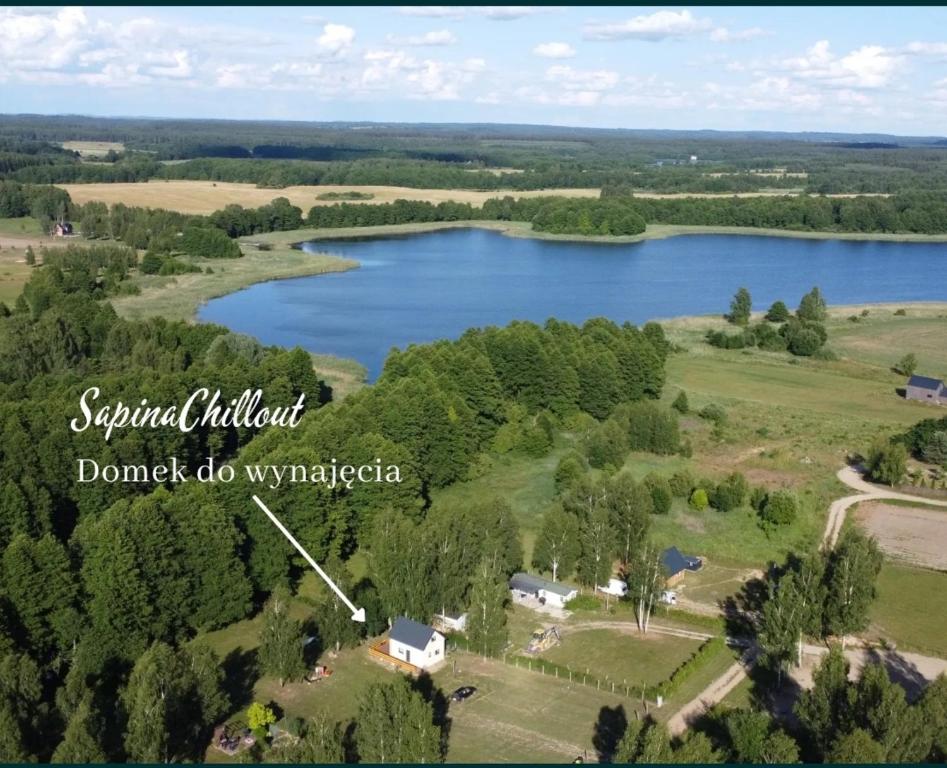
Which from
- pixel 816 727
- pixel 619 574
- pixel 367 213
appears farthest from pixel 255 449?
pixel 367 213

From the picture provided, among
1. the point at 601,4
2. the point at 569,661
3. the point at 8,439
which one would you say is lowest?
the point at 569,661

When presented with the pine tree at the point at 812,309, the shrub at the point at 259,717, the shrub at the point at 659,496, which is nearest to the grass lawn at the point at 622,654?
the shrub at the point at 259,717

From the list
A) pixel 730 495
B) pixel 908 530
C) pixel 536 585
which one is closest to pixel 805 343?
pixel 908 530

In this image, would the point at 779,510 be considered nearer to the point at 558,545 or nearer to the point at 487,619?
the point at 558,545

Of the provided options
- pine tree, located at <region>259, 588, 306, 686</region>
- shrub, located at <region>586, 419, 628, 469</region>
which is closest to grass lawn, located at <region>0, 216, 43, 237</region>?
shrub, located at <region>586, 419, 628, 469</region>

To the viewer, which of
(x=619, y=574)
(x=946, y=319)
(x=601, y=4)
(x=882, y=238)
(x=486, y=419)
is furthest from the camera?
(x=882, y=238)

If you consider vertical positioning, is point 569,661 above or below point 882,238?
below

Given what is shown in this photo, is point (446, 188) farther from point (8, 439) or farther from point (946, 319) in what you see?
point (8, 439)
